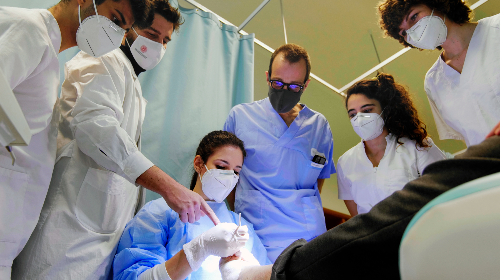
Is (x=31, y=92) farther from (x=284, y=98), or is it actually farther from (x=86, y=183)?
(x=284, y=98)

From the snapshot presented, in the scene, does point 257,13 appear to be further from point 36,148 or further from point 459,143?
point 459,143

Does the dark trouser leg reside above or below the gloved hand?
above

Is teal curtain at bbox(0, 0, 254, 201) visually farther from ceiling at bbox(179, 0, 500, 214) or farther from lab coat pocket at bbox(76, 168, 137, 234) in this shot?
lab coat pocket at bbox(76, 168, 137, 234)

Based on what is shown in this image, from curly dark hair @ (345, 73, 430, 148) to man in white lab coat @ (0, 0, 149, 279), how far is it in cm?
116

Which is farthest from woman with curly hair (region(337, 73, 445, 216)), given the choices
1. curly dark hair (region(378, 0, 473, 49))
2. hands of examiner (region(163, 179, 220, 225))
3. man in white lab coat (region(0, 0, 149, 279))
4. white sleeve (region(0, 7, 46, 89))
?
white sleeve (region(0, 7, 46, 89))

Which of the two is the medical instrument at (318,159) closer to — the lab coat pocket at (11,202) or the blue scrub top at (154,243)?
the blue scrub top at (154,243)

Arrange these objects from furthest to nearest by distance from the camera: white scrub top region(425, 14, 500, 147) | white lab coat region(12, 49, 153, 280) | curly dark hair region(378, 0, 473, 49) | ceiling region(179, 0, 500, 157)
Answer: ceiling region(179, 0, 500, 157), curly dark hair region(378, 0, 473, 49), white scrub top region(425, 14, 500, 147), white lab coat region(12, 49, 153, 280)

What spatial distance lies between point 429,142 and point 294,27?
1.08 metres

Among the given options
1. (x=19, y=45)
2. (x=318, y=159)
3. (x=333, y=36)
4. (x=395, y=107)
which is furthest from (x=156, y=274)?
(x=333, y=36)

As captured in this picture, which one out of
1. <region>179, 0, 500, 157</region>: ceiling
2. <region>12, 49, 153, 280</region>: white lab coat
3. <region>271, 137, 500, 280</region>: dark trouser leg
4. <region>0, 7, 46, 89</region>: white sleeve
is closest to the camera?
<region>271, 137, 500, 280</region>: dark trouser leg

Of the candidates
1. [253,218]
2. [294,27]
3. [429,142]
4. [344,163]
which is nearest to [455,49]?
[429,142]

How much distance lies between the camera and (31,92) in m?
0.86

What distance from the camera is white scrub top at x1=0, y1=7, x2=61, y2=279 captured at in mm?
746

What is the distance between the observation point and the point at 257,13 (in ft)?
6.51
